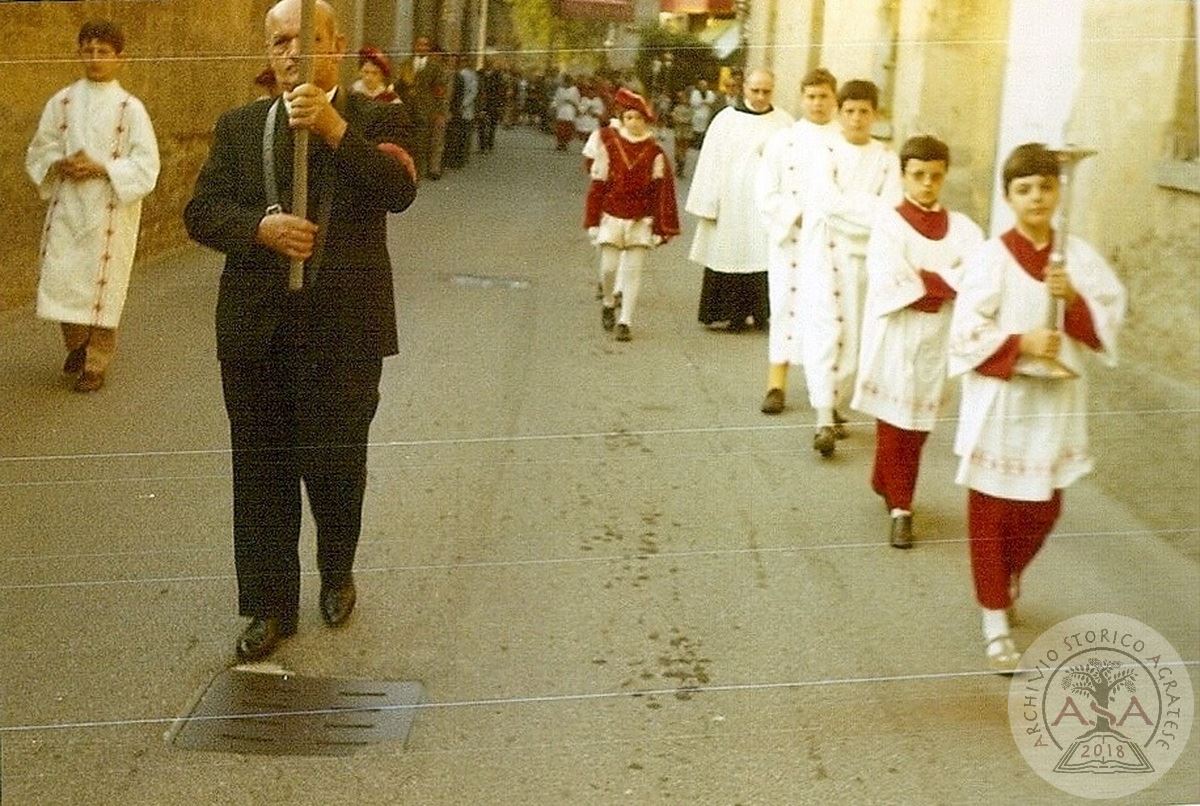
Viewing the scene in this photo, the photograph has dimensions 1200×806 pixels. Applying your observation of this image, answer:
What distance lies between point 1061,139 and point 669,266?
0.70 meters

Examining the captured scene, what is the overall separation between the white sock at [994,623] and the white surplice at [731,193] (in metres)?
0.63

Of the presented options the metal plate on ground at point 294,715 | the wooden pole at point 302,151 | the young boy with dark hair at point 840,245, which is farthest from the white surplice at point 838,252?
the metal plate on ground at point 294,715

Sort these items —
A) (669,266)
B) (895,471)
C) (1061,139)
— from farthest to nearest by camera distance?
1. (669,266)
2. (895,471)
3. (1061,139)

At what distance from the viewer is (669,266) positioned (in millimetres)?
3010

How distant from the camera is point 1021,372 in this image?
2.70m

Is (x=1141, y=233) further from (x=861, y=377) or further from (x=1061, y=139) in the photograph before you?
(x=861, y=377)

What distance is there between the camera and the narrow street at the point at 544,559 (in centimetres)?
274

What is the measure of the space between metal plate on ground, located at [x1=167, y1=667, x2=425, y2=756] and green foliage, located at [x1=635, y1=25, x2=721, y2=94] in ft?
3.57

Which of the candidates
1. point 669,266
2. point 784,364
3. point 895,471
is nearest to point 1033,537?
point 895,471

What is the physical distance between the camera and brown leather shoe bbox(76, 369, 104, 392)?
2588 mm

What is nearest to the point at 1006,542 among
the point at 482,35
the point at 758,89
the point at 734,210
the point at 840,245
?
the point at 840,245

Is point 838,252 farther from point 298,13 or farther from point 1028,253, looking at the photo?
point 298,13

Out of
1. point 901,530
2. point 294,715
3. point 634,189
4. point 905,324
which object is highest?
point 634,189

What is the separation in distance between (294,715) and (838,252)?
1142 mm
